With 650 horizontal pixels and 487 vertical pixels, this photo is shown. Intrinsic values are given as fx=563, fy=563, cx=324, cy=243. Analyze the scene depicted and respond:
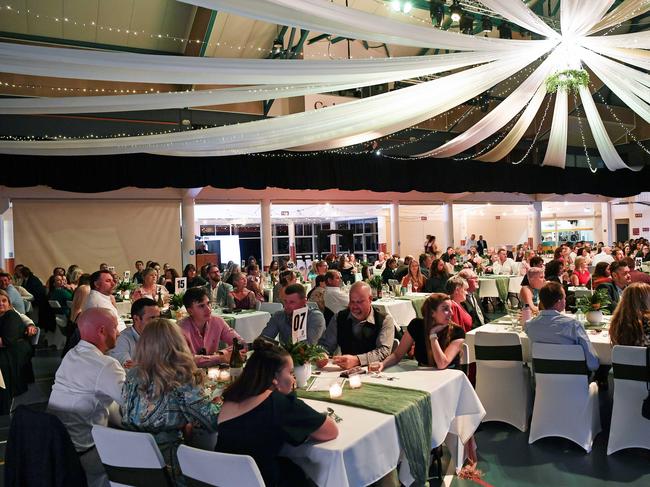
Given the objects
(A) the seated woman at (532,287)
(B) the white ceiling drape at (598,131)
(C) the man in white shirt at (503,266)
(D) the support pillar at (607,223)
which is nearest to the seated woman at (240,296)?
(A) the seated woman at (532,287)

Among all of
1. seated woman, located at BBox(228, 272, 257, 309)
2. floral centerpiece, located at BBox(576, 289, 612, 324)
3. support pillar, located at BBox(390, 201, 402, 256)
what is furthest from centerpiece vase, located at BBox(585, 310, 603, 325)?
support pillar, located at BBox(390, 201, 402, 256)

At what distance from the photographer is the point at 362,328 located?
3969 mm

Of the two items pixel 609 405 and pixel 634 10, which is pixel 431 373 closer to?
pixel 609 405

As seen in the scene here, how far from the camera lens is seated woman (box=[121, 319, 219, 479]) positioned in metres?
2.52

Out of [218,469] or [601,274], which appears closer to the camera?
[218,469]

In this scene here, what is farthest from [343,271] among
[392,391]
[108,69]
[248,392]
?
[248,392]

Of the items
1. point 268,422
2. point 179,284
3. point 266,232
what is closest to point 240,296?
point 179,284

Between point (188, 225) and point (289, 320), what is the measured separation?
9.27 meters

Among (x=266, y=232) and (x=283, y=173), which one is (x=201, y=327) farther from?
(x=266, y=232)

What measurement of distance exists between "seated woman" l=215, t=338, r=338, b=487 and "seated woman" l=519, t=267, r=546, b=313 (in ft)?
12.3

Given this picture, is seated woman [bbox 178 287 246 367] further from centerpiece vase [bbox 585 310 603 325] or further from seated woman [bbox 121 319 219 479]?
centerpiece vase [bbox 585 310 603 325]

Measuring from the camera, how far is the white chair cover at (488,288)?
33.4 feet

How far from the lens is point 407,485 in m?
2.92

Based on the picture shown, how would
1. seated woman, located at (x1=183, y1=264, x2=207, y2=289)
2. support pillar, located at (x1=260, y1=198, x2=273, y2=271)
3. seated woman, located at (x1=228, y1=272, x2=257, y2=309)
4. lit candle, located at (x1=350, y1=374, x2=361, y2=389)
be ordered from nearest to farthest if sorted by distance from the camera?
lit candle, located at (x1=350, y1=374, x2=361, y2=389) → seated woman, located at (x1=228, y1=272, x2=257, y2=309) → seated woman, located at (x1=183, y1=264, x2=207, y2=289) → support pillar, located at (x1=260, y1=198, x2=273, y2=271)
